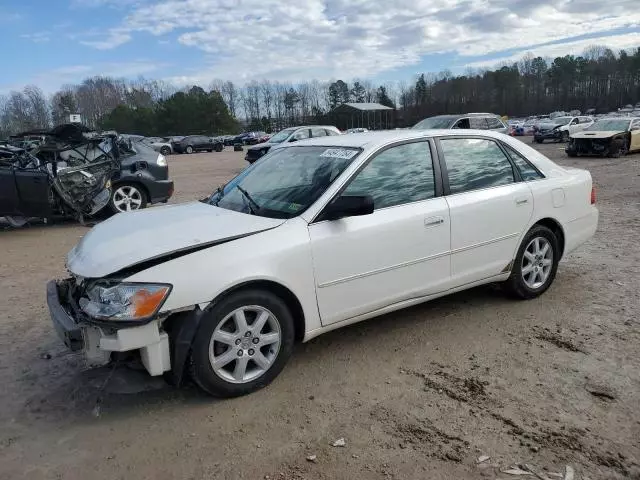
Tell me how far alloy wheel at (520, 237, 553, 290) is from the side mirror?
2010mm

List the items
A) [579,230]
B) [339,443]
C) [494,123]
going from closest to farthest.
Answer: [339,443] → [579,230] → [494,123]

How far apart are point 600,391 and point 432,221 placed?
5.27 ft

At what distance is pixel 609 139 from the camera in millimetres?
19297

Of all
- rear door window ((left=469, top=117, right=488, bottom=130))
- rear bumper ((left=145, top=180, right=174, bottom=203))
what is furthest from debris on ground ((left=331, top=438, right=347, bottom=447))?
Result: rear door window ((left=469, top=117, right=488, bottom=130))

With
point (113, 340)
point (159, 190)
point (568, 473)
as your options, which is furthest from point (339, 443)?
point (159, 190)

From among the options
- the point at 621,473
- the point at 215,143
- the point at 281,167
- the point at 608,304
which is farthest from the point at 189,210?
the point at 215,143

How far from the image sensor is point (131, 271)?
3.10m

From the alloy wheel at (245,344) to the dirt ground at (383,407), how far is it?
0.61 ft

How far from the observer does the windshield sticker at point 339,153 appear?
3946mm

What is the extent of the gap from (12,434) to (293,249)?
200cm

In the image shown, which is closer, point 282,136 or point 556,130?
point 282,136

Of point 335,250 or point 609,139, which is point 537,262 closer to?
point 335,250

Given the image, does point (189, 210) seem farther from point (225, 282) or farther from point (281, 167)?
point (225, 282)

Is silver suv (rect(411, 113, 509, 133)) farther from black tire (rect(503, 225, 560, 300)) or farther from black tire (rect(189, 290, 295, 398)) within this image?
black tire (rect(189, 290, 295, 398))
